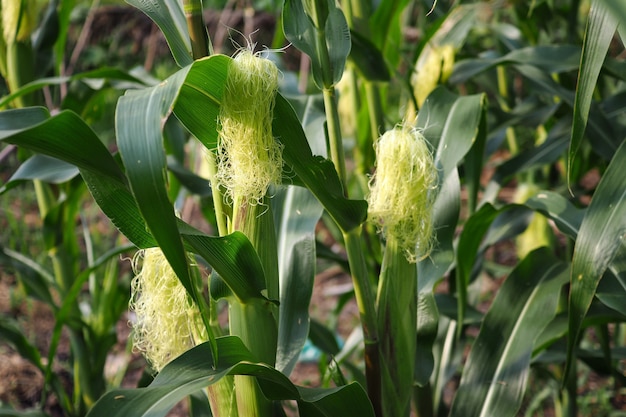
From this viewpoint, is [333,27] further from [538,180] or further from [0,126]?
[538,180]

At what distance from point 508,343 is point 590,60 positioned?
1.57 feet

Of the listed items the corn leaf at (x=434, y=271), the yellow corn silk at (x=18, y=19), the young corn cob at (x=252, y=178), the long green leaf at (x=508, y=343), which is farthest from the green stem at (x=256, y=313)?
the yellow corn silk at (x=18, y=19)

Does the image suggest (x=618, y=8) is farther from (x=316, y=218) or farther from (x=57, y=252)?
(x=57, y=252)

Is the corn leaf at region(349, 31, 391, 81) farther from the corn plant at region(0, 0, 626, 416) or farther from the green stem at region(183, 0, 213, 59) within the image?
the green stem at region(183, 0, 213, 59)

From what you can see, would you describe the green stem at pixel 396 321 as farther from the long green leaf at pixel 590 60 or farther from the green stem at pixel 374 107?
the green stem at pixel 374 107

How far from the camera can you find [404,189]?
0.83 m

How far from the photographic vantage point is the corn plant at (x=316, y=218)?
658mm

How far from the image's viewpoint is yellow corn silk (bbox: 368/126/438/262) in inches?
32.6

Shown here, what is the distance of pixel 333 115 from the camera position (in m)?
0.81

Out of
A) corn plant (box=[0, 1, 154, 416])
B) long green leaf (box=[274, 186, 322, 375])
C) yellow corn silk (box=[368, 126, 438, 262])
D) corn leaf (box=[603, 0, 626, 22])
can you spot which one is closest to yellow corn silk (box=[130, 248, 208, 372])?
long green leaf (box=[274, 186, 322, 375])

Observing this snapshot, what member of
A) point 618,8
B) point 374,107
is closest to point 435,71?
point 374,107

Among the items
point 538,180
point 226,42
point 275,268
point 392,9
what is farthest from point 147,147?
point 226,42

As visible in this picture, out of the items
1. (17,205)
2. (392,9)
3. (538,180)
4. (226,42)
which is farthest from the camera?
(226,42)

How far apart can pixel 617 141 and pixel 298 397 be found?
0.76m
